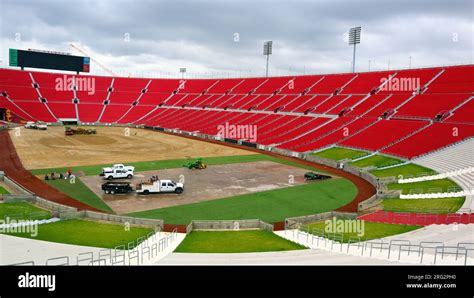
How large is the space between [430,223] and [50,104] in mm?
107151

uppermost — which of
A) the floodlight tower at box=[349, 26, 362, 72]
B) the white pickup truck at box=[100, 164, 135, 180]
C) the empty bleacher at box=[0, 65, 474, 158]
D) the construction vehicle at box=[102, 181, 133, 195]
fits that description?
the floodlight tower at box=[349, 26, 362, 72]

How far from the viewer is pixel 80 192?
3359 cm

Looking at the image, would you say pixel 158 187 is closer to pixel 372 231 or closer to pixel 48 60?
pixel 372 231

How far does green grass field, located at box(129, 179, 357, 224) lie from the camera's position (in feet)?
91.9

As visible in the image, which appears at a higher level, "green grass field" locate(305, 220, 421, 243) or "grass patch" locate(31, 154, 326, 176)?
"grass patch" locate(31, 154, 326, 176)

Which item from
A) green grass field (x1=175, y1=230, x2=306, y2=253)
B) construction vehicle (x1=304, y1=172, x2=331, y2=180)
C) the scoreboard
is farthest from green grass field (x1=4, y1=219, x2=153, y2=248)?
the scoreboard

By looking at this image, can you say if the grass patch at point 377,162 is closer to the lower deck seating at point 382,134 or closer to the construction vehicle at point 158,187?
the lower deck seating at point 382,134

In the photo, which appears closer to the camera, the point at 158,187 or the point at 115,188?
the point at 115,188

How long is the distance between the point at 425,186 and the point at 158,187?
27982 millimetres

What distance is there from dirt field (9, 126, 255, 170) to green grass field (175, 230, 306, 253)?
3064 cm

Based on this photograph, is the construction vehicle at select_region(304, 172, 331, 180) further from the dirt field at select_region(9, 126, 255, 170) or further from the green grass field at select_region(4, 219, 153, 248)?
the green grass field at select_region(4, 219, 153, 248)

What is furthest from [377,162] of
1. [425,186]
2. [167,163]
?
[167,163]
